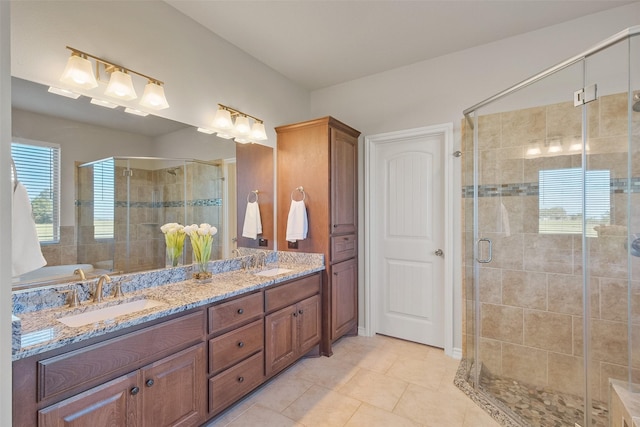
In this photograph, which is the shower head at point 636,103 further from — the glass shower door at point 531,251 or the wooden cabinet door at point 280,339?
the wooden cabinet door at point 280,339

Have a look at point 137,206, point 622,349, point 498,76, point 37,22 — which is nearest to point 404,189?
point 498,76

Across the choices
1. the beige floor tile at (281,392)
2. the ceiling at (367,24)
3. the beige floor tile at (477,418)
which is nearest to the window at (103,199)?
the ceiling at (367,24)

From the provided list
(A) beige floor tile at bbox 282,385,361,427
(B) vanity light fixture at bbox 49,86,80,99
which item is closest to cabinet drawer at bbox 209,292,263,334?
(A) beige floor tile at bbox 282,385,361,427

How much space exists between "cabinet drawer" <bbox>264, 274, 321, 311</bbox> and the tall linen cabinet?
0.14m

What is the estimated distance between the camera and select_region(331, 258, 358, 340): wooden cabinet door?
2.80 meters

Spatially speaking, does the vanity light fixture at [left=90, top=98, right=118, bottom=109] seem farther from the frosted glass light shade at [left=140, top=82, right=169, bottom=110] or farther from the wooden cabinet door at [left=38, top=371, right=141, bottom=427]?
the wooden cabinet door at [left=38, top=371, right=141, bottom=427]

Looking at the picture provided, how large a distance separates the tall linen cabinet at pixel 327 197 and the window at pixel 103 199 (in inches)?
55.5

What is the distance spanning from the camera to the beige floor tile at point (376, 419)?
1856mm

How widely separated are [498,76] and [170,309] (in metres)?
2.96

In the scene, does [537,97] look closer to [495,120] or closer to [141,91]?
[495,120]

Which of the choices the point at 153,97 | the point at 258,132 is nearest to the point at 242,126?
the point at 258,132

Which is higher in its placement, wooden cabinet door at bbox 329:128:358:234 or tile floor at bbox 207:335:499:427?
wooden cabinet door at bbox 329:128:358:234

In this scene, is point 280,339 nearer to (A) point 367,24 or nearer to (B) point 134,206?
(B) point 134,206

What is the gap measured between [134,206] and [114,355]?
0.94m
